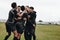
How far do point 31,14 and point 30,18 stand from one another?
21 centimetres

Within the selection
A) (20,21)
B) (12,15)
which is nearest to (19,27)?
(20,21)

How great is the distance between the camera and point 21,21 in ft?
54.6

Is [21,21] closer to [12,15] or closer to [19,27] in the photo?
[19,27]

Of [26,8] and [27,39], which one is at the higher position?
[26,8]

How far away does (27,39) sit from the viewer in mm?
17312

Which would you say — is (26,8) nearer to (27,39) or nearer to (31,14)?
(31,14)

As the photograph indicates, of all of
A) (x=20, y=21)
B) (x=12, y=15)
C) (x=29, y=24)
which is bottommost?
(x=29, y=24)

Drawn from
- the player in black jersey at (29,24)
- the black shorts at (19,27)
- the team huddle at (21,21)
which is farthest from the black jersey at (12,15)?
the player in black jersey at (29,24)

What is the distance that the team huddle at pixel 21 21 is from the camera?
1669cm

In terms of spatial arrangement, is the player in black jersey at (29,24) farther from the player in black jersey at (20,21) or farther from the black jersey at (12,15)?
the black jersey at (12,15)

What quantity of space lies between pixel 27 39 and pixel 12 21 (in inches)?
46.5

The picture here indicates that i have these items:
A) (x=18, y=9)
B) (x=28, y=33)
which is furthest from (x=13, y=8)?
(x=28, y=33)

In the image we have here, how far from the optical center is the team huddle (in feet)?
54.7

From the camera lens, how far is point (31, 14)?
17297 millimetres
